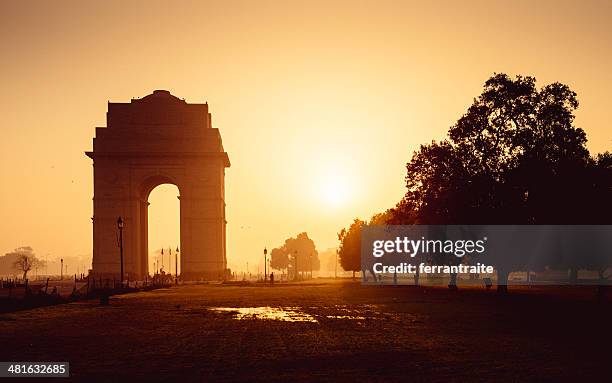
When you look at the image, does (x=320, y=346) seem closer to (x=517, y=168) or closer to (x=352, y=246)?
(x=517, y=168)

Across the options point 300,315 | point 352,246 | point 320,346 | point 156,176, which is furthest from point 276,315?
point 352,246

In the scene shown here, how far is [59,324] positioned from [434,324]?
Answer: 34.7ft

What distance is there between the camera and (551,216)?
138 ft

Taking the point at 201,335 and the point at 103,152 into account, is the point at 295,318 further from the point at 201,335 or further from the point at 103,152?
the point at 103,152

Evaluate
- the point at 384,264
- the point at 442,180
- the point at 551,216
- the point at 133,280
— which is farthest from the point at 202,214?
the point at 551,216

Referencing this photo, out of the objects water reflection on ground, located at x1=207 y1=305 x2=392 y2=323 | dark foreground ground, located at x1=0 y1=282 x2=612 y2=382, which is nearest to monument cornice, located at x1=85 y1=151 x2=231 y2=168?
water reflection on ground, located at x1=207 y1=305 x2=392 y2=323

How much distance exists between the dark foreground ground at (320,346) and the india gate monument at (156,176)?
77846mm

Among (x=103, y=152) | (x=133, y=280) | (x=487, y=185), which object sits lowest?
(x=133, y=280)

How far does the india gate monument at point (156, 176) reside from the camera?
337 feet

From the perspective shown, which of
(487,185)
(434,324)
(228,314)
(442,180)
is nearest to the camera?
(434,324)

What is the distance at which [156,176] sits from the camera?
107m

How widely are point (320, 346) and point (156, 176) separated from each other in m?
92.7

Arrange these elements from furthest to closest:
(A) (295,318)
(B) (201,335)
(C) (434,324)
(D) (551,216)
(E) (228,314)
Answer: (D) (551,216) → (E) (228,314) → (A) (295,318) → (C) (434,324) → (B) (201,335)

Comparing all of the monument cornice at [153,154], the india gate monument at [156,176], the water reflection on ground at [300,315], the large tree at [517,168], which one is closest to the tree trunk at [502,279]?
the large tree at [517,168]
